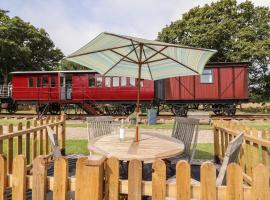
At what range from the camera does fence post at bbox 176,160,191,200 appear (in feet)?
7.10

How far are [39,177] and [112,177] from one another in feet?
1.96

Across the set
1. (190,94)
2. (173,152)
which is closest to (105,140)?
(173,152)

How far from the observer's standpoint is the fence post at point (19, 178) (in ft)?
7.59

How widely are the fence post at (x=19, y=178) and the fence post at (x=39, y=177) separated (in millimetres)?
98

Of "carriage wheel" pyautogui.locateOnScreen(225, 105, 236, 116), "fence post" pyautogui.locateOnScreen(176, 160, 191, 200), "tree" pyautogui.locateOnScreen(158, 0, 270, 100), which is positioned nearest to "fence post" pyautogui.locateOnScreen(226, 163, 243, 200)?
"fence post" pyautogui.locateOnScreen(176, 160, 191, 200)

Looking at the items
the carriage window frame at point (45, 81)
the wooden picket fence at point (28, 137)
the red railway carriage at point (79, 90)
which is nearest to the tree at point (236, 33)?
the red railway carriage at point (79, 90)

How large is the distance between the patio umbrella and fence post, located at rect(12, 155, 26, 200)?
2.29 m

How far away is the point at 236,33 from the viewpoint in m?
33.9

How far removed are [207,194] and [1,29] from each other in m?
40.7

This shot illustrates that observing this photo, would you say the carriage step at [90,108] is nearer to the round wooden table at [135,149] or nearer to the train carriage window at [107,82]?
the train carriage window at [107,82]

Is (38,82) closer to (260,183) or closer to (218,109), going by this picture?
(218,109)

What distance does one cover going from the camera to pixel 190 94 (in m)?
20.2

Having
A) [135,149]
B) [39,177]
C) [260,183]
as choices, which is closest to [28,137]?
[135,149]

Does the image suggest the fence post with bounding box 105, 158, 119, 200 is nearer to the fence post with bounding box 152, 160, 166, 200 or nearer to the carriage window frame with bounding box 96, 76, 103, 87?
the fence post with bounding box 152, 160, 166, 200
